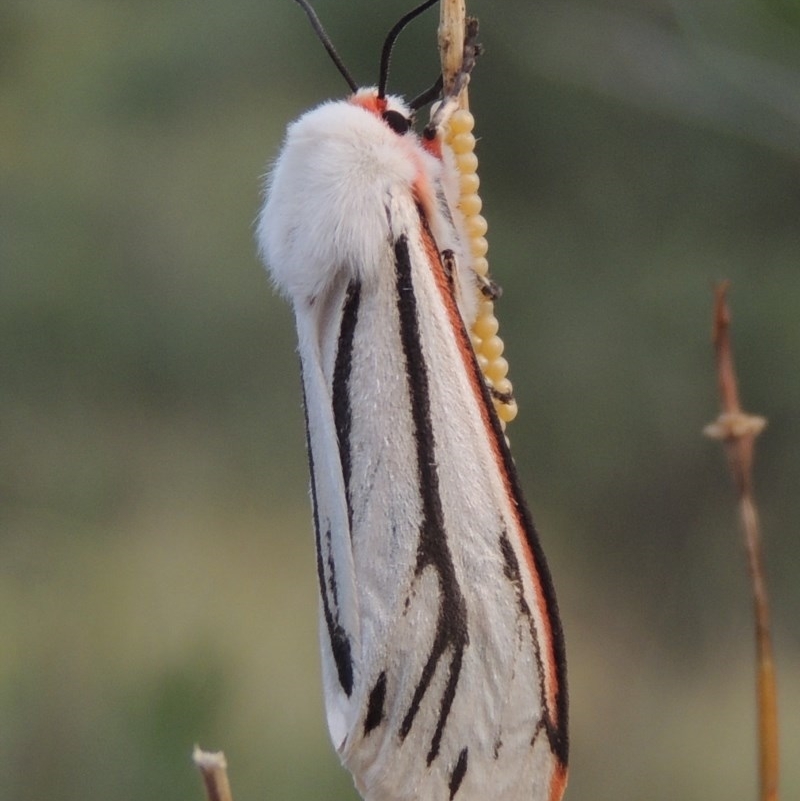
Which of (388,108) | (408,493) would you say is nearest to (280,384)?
(388,108)

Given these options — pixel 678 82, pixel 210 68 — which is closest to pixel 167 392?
pixel 210 68

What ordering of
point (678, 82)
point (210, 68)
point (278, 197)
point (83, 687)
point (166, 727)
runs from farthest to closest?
point (210, 68)
point (83, 687)
point (166, 727)
point (678, 82)
point (278, 197)

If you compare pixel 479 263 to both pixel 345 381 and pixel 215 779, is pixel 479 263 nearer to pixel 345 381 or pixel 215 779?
pixel 345 381

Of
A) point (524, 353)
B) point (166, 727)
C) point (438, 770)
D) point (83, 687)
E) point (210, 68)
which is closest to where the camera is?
point (438, 770)

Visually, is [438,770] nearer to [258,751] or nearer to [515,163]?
[258,751]

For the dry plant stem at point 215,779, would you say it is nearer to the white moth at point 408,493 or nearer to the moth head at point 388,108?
the white moth at point 408,493

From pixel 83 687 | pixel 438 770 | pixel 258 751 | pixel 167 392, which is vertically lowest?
pixel 258 751

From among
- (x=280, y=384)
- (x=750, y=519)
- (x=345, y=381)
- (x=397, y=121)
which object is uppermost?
(x=280, y=384)
